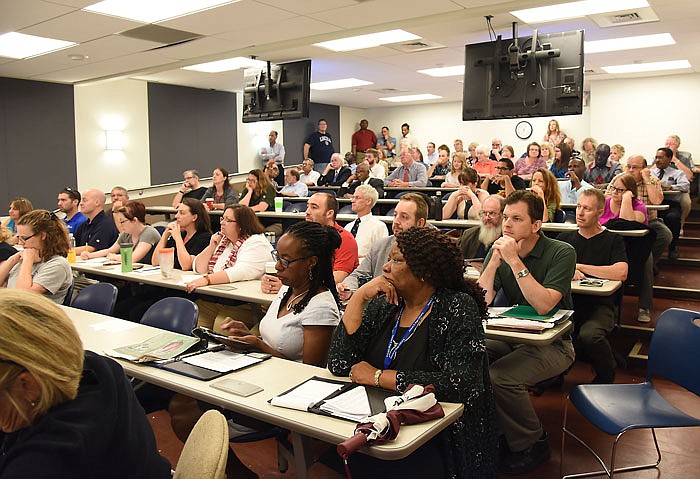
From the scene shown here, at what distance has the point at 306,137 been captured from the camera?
1479 cm

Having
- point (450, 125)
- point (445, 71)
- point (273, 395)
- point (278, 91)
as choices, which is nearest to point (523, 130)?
point (450, 125)

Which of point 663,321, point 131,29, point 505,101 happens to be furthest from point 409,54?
point 663,321

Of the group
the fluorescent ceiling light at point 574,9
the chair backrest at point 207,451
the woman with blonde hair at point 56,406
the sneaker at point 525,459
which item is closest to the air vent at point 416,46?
the fluorescent ceiling light at point 574,9

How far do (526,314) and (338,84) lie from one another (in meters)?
9.03

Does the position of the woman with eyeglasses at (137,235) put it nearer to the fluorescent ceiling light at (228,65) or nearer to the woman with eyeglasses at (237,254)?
the woman with eyeglasses at (237,254)

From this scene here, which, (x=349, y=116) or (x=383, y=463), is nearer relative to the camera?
(x=383, y=463)

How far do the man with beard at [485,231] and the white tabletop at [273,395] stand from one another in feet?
7.33

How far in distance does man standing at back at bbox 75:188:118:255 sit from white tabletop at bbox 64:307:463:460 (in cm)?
290

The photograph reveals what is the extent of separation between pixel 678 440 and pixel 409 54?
6.18m

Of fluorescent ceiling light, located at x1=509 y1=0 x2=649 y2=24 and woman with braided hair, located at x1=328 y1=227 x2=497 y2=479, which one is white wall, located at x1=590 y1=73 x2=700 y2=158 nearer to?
fluorescent ceiling light, located at x1=509 y1=0 x2=649 y2=24

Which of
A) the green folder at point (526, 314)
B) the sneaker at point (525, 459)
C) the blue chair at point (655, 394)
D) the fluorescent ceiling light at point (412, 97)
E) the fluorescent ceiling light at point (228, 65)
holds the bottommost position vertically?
the sneaker at point (525, 459)

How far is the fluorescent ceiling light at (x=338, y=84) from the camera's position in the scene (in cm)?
1097

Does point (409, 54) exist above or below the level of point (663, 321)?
above

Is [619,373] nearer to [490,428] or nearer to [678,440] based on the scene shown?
[678,440]
